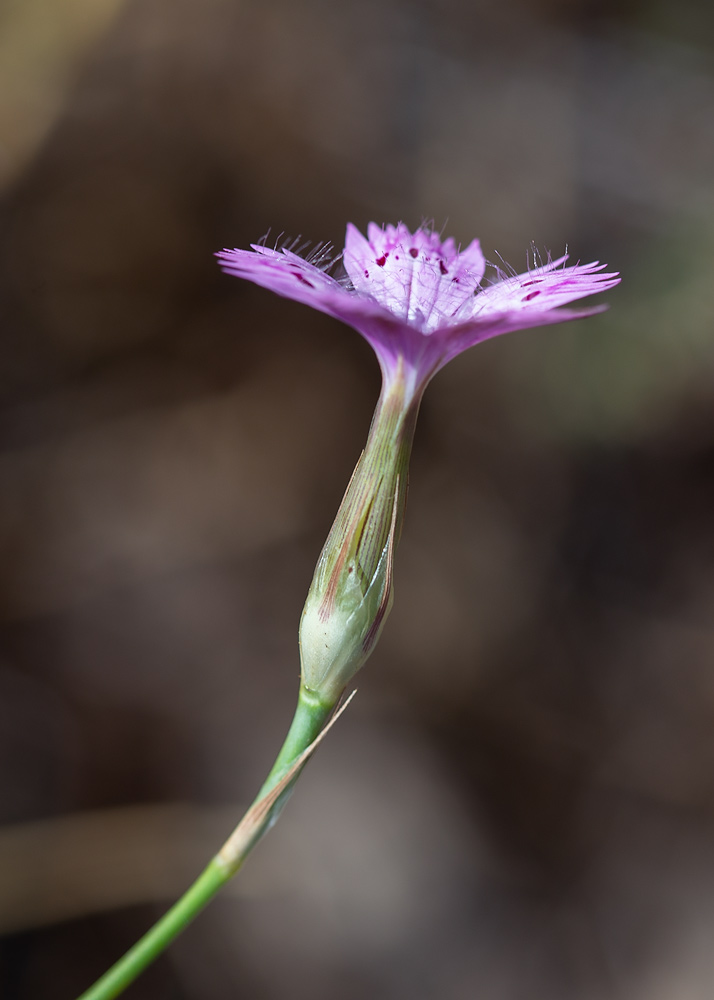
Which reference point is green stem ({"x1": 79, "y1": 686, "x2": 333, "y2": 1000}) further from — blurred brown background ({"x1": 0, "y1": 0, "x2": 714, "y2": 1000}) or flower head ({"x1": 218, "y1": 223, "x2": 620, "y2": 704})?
blurred brown background ({"x1": 0, "y1": 0, "x2": 714, "y2": 1000})

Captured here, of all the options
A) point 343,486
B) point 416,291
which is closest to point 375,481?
point 416,291

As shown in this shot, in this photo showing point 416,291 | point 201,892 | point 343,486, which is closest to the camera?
point 201,892

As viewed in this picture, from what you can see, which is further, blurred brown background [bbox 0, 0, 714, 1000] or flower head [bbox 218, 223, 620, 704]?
blurred brown background [bbox 0, 0, 714, 1000]

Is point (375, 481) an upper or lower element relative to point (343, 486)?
lower

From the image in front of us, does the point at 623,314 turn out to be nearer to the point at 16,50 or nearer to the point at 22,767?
the point at 16,50

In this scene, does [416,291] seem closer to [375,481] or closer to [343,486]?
[375,481]

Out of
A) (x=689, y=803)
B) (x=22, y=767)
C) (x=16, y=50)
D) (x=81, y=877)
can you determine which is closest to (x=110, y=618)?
(x=22, y=767)

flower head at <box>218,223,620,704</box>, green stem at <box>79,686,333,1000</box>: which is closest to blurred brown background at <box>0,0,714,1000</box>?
green stem at <box>79,686,333,1000</box>

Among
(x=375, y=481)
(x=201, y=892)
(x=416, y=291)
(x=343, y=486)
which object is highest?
(x=416, y=291)
